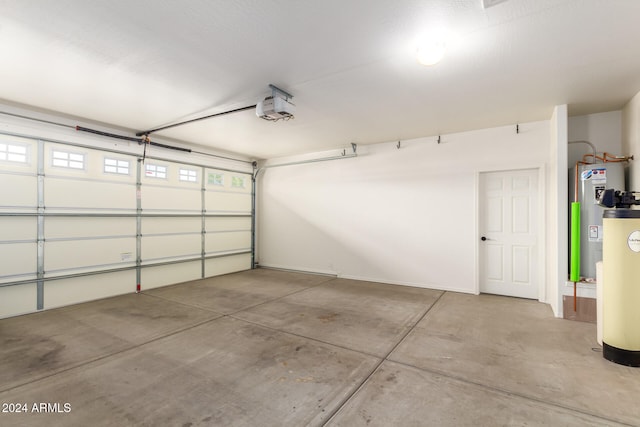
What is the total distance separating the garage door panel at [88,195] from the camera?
4.23m

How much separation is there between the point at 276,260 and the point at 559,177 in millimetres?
5806

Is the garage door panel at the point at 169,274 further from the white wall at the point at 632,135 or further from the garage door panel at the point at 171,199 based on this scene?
the white wall at the point at 632,135

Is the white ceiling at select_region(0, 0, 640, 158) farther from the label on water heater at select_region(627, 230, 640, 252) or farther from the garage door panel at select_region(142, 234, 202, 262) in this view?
the garage door panel at select_region(142, 234, 202, 262)

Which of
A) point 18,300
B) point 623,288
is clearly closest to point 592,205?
point 623,288

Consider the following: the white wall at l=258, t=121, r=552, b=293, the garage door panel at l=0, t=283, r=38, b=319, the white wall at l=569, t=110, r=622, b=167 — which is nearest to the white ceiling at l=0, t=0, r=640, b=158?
the white wall at l=569, t=110, r=622, b=167

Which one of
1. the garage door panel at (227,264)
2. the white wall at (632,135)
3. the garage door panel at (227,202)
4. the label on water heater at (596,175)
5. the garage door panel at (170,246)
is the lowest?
the garage door panel at (227,264)

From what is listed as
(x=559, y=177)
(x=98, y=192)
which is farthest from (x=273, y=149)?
(x=559, y=177)

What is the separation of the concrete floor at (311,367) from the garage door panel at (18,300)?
0.49 feet

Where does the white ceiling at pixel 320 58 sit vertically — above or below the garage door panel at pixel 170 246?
above

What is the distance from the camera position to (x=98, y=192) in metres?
4.70

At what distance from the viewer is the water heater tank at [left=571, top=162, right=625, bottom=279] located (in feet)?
11.4

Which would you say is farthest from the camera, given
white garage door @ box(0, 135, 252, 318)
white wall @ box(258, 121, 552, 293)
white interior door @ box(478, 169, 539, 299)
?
white wall @ box(258, 121, 552, 293)

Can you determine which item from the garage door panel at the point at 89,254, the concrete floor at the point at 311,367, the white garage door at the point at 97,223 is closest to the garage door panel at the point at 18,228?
the white garage door at the point at 97,223

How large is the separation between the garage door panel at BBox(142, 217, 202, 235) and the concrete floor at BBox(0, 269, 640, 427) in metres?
1.62
